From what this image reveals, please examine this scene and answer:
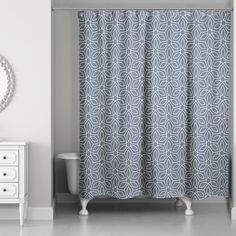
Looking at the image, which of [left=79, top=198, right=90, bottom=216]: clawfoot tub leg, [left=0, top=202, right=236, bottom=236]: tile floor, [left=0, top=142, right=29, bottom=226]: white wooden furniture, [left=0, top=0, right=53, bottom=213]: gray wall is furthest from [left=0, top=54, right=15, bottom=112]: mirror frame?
[left=79, top=198, right=90, bottom=216]: clawfoot tub leg

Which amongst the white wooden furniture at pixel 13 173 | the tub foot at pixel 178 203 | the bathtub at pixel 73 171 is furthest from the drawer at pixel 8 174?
the tub foot at pixel 178 203

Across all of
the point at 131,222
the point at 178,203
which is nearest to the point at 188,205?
the point at 178,203

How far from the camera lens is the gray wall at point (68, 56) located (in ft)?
21.4

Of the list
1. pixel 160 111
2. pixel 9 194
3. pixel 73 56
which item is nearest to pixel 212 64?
pixel 160 111

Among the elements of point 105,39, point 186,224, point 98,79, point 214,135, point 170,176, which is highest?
point 105,39

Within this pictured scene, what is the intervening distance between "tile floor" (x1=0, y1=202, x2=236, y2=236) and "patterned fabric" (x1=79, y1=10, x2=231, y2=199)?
24 cm

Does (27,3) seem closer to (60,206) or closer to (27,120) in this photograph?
(27,120)

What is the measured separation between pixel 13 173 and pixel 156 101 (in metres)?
1.66

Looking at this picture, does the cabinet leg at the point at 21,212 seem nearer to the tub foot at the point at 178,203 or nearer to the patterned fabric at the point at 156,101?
the patterned fabric at the point at 156,101

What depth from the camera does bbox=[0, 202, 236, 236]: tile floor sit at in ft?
16.5

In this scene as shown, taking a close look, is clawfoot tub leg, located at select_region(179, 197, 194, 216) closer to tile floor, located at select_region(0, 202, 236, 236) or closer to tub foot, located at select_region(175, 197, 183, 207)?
tile floor, located at select_region(0, 202, 236, 236)

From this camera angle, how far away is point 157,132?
589 cm

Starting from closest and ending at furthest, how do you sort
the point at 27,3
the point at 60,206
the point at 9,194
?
the point at 9,194 < the point at 27,3 < the point at 60,206

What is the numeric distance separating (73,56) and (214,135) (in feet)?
6.14
